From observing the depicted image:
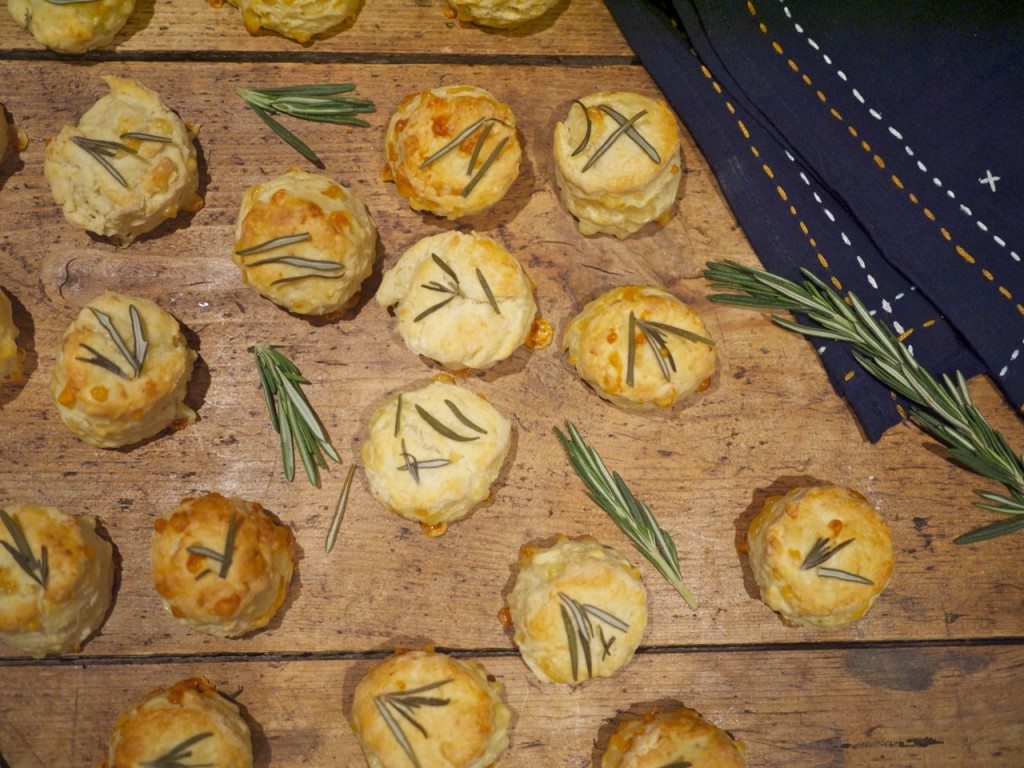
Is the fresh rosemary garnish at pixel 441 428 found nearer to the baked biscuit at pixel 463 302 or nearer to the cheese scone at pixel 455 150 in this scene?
the baked biscuit at pixel 463 302

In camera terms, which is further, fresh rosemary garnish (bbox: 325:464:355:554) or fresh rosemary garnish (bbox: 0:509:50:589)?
fresh rosemary garnish (bbox: 325:464:355:554)

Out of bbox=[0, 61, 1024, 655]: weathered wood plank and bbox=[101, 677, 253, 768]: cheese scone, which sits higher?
bbox=[0, 61, 1024, 655]: weathered wood plank

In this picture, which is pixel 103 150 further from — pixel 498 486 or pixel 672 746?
pixel 672 746

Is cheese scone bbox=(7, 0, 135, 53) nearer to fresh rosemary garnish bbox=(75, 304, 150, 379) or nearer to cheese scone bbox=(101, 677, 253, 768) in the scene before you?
fresh rosemary garnish bbox=(75, 304, 150, 379)

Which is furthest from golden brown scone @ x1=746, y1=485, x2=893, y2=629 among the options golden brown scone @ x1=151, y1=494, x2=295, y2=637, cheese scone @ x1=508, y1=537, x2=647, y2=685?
golden brown scone @ x1=151, y1=494, x2=295, y2=637

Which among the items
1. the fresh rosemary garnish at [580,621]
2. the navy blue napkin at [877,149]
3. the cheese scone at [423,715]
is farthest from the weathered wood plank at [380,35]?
the cheese scone at [423,715]
